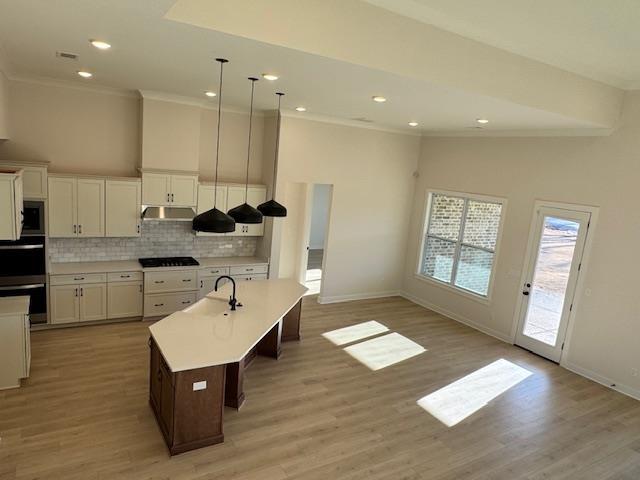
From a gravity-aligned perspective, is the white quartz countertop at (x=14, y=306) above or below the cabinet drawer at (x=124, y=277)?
above

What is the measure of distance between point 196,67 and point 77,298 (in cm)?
386

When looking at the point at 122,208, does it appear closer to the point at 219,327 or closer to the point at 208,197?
the point at 208,197

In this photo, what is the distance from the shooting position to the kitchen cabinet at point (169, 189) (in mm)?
6473

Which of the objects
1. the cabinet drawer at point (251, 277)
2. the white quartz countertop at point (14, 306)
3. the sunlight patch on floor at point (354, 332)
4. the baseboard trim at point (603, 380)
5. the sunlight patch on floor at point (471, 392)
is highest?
the white quartz countertop at point (14, 306)

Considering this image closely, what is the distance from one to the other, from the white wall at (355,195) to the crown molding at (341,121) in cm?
6

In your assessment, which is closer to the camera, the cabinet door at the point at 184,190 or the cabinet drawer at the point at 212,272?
the cabinet door at the point at 184,190

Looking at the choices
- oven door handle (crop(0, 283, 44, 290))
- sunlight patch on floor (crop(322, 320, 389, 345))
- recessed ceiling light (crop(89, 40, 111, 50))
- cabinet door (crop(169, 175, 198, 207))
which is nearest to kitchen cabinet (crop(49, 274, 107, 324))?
oven door handle (crop(0, 283, 44, 290))

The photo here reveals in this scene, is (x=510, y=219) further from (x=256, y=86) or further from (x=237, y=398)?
(x=237, y=398)

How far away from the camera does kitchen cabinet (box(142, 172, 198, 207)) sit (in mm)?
6473

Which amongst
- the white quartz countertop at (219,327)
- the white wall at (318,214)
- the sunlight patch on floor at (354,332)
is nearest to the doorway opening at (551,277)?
the sunlight patch on floor at (354,332)

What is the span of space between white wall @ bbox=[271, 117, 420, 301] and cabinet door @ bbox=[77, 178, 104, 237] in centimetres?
270

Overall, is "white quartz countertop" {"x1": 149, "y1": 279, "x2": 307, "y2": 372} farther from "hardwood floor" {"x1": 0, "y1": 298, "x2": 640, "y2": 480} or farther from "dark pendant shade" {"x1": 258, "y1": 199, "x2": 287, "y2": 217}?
"dark pendant shade" {"x1": 258, "y1": 199, "x2": 287, "y2": 217}

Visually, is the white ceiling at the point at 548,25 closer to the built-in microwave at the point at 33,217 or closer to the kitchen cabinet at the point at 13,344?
the kitchen cabinet at the point at 13,344

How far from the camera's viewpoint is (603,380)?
5.88 metres
